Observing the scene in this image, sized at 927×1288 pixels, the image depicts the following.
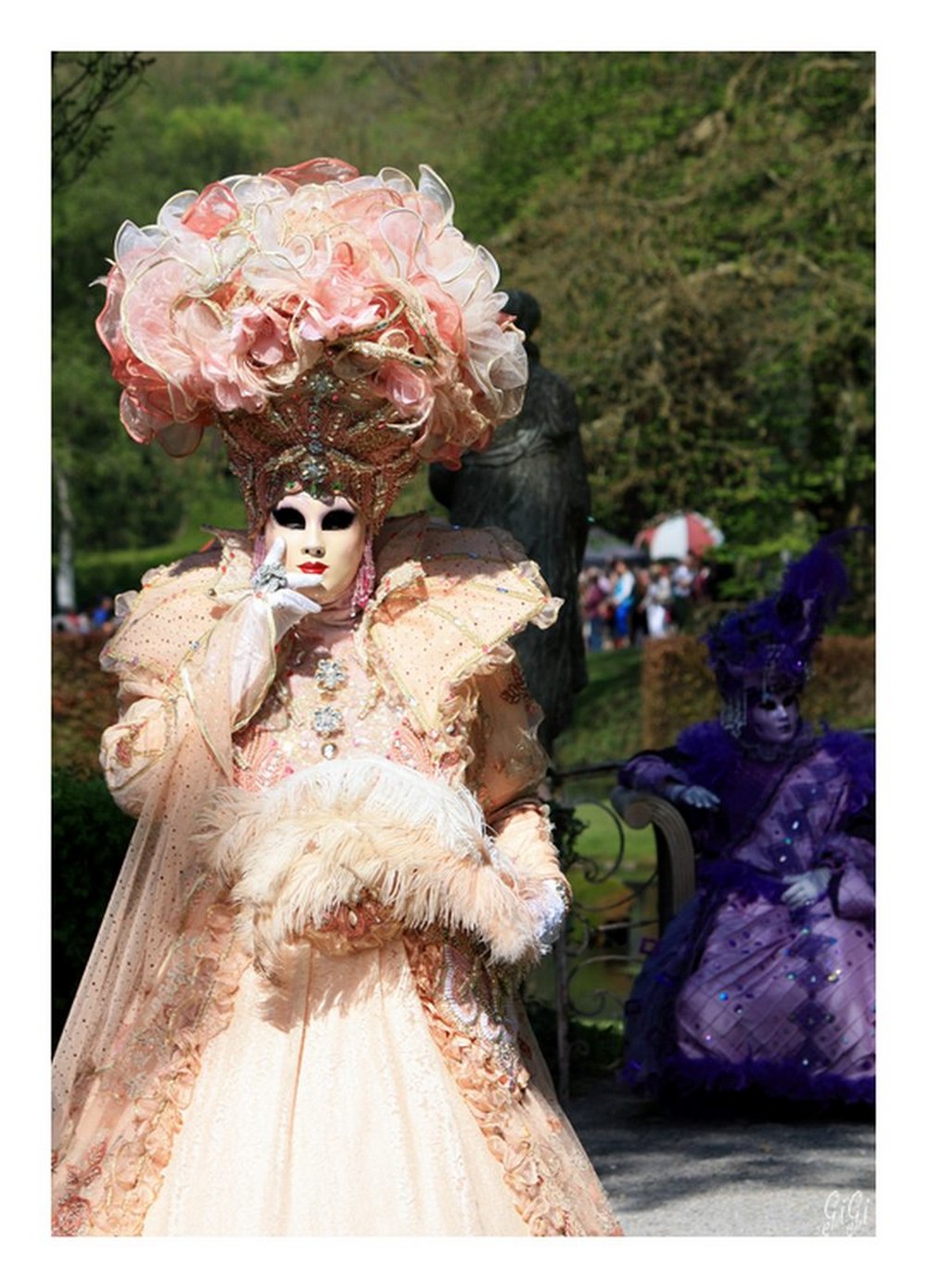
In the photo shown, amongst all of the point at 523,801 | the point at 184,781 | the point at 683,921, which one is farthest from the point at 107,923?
the point at 683,921

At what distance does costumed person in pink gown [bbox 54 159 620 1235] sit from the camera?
321 centimetres

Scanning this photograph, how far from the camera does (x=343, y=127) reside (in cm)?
2222

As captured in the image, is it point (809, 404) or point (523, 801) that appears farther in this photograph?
point (809, 404)

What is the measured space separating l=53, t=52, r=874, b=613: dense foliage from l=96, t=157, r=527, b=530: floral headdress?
42.8 feet

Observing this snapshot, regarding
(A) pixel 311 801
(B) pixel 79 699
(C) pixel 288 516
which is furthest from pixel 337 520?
(B) pixel 79 699

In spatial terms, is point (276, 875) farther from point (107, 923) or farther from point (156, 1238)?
point (156, 1238)

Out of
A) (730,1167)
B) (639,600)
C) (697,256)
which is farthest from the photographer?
(639,600)

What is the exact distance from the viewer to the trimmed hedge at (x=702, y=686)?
54.1 ft

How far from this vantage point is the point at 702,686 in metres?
16.9

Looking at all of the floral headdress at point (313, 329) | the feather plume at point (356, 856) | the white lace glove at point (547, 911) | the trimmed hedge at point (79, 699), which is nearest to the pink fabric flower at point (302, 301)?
the floral headdress at point (313, 329)

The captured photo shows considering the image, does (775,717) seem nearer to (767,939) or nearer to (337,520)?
(767,939)

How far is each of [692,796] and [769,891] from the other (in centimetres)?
41

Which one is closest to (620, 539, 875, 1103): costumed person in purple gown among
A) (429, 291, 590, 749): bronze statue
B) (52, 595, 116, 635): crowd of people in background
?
(429, 291, 590, 749): bronze statue

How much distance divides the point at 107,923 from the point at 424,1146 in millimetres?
656
